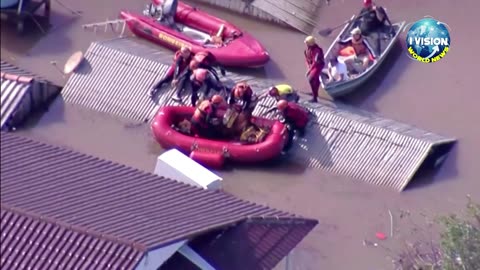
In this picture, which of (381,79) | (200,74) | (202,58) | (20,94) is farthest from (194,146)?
(381,79)

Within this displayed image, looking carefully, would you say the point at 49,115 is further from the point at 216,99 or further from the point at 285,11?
the point at 285,11

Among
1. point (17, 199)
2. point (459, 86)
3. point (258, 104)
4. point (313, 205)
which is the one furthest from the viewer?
point (459, 86)

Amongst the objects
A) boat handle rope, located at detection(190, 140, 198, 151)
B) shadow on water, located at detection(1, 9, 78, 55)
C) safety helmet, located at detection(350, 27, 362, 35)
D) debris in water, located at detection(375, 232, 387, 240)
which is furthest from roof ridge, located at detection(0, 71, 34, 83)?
debris in water, located at detection(375, 232, 387, 240)

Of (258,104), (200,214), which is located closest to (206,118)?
(258,104)

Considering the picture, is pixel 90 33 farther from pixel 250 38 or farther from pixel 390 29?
pixel 390 29

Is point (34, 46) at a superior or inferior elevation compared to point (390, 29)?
inferior
